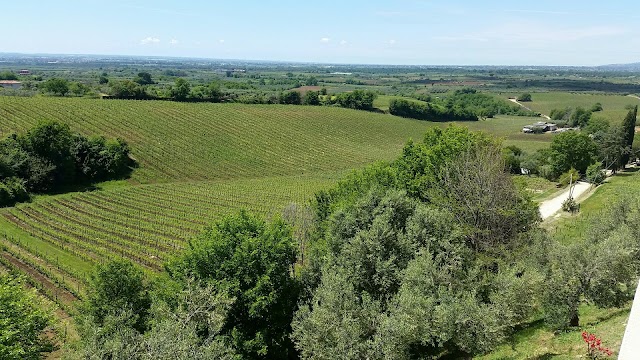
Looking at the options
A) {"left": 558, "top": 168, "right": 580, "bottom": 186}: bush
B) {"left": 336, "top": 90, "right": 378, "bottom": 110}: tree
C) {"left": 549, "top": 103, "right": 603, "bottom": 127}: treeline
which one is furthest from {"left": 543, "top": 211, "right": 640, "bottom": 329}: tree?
{"left": 336, "top": 90, "right": 378, "bottom": 110}: tree

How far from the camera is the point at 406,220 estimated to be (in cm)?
2528

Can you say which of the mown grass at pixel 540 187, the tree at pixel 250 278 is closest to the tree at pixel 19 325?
the tree at pixel 250 278

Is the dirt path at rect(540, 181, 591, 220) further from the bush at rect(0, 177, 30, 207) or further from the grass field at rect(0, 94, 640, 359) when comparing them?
the bush at rect(0, 177, 30, 207)

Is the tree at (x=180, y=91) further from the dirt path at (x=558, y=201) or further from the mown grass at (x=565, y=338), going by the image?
the mown grass at (x=565, y=338)

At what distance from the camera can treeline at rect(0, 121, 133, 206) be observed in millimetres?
62044

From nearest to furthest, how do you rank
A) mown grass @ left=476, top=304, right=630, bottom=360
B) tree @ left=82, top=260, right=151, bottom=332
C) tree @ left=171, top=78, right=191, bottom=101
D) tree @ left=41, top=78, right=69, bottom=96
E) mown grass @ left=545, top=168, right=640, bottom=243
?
1. mown grass @ left=476, top=304, right=630, bottom=360
2. tree @ left=82, top=260, right=151, bottom=332
3. mown grass @ left=545, top=168, right=640, bottom=243
4. tree @ left=171, top=78, right=191, bottom=101
5. tree @ left=41, top=78, right=69, bottom=96

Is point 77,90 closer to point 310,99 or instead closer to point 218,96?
point 218,96

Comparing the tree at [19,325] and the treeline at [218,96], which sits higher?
the treeline at [218,96]

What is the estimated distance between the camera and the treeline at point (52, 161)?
6204 centimetres

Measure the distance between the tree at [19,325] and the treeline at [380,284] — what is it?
202 centimetres

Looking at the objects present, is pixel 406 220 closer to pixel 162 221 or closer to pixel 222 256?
pixel 222 256

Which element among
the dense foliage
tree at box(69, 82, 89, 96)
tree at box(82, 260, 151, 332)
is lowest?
tree at box(82, 260, 151, 332)

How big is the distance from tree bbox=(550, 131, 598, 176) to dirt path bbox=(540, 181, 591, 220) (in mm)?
6506

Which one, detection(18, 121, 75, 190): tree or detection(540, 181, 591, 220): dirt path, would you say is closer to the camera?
detection(540, 181, 591, 220): dirt path
